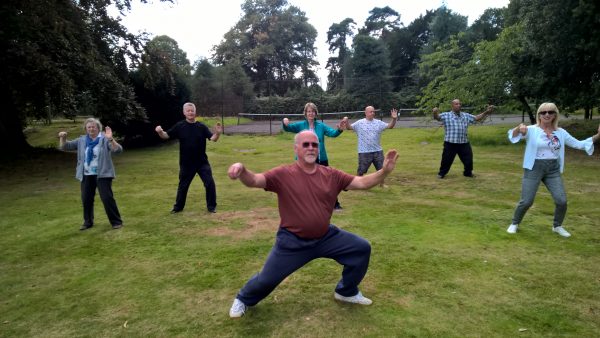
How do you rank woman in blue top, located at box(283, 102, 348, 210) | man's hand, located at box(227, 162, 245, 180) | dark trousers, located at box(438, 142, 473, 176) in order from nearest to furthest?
man's hand, located at box(227, 162, 245, 180) < woman in blue top, located at box(283, 102, 348, 210) < dark trousers, located at box(438, 142, 473, 176)

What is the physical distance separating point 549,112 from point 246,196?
625 cm

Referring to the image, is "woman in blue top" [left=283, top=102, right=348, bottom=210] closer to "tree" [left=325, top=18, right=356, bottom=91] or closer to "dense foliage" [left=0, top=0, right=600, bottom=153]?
"dense foliage" [left=0, top=0, right=600, bottom=153]

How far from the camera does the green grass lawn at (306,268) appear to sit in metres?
4.08

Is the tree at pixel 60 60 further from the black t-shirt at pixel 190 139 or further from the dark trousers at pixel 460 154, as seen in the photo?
the dark trousers at pixel 460 154

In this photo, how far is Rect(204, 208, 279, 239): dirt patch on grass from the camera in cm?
699

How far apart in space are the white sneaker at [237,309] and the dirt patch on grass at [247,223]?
8.35 feet

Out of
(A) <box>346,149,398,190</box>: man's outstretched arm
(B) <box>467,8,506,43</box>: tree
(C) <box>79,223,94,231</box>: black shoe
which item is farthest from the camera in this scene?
(B) <box>467,8,506,43</box>: tree

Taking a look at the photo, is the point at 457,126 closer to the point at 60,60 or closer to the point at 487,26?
the point at 60,60

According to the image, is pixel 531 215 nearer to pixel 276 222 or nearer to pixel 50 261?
pixel 276 222

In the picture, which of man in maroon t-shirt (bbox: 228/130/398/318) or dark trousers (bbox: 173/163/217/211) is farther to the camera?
dark trousers (bbox: 173/163/217/211)

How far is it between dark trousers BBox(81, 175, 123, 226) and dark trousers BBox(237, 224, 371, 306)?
4.10m

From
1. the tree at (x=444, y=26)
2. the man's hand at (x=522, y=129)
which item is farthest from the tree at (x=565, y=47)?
the tree at (x=444, y=26)

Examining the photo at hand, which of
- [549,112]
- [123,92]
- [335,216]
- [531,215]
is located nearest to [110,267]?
[335,216]

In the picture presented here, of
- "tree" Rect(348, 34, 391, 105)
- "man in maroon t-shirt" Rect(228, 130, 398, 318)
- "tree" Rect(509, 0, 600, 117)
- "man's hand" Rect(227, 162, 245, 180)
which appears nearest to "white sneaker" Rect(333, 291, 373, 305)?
"man in maroon t-shirt" Rect(228, 130, 398, 318)
